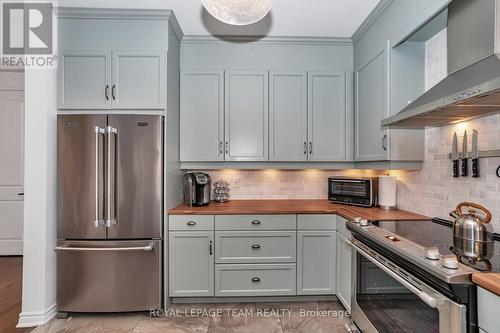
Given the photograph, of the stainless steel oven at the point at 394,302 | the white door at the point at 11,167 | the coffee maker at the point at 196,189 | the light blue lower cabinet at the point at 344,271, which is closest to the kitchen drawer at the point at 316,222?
the light blue lower cabinet at the point at 344,271

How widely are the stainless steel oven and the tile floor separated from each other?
41cm

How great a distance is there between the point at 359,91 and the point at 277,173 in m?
1.23

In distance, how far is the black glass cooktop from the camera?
1.10 meters

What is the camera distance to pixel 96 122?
2.17 metres

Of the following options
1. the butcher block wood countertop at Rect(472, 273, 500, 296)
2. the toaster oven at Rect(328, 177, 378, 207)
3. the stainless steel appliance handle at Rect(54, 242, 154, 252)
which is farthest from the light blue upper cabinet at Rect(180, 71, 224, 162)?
the butcher block wood countertop at Rect(472, 273, 500, 296)

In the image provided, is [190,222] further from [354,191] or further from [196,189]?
[354,191]

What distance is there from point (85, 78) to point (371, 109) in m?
2.57

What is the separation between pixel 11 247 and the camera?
12.1 ft

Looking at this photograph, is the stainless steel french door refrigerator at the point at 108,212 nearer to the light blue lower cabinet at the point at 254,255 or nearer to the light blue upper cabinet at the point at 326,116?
the light blue lower cabinet at the point at 254,255

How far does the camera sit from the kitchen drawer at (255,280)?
2.36 metres

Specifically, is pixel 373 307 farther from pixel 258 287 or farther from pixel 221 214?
pixel 221 214

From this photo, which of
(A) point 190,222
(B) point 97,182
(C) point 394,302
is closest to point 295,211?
(A) point 190,222

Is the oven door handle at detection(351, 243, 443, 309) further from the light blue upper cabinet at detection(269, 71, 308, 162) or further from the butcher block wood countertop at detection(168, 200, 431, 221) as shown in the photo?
the light blue upper cabinet at detection(269, 71, 308, 162)

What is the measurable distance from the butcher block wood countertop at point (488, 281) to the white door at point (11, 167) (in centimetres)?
487
